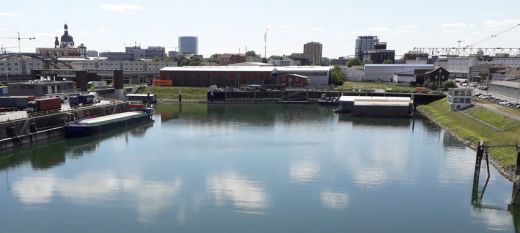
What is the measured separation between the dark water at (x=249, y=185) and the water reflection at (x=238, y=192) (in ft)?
0.16

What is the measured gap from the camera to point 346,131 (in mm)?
35219

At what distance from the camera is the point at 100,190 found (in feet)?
60.8

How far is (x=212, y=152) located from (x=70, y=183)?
912cm

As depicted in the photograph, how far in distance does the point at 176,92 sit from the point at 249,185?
42578 mm

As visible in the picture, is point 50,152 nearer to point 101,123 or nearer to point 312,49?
point 101,123

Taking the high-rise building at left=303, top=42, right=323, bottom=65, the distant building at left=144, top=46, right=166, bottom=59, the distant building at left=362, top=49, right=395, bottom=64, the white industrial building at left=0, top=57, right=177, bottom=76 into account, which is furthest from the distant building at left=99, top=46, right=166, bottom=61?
the distant building at left=362, top=49, right=395, bottom=64

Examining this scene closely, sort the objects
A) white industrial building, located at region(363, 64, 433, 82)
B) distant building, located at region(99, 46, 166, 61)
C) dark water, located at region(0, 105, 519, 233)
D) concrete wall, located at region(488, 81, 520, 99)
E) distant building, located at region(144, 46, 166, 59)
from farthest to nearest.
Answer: distant building, located at region(144, 46, 166, 59), distant building, located at region(99, 46, 166, 61), white industrial building, located at region(363, 64, 433, 82), concrete wall, located at region(488, 81, 520, 99), dark water, located at region(0, 105, 519, 233)

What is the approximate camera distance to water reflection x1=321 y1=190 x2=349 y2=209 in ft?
55.0

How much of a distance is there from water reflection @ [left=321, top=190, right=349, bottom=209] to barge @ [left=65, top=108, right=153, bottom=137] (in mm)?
20214

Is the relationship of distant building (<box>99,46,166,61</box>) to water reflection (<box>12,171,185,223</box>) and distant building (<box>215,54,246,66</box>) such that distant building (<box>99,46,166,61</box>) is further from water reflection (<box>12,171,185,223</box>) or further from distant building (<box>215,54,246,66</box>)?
water reflection (<box>12,171,185,223</box>)

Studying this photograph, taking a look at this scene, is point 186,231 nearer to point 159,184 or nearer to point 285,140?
point 159,184

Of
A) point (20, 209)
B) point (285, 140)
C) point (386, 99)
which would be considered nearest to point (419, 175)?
point (285, 140)

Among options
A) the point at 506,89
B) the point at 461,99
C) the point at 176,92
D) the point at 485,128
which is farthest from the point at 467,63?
the point at 485,128

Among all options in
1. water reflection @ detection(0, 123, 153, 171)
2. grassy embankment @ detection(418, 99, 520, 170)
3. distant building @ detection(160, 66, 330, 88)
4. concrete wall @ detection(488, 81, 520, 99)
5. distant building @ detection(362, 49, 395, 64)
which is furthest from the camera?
distant building @ detection(362, 49, 395, 64)
